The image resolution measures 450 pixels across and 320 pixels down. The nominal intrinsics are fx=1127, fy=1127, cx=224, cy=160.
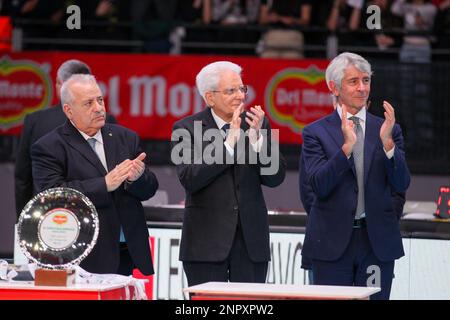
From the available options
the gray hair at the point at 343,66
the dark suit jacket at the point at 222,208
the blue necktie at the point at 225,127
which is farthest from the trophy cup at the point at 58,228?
the gray hair at the point at 343,66

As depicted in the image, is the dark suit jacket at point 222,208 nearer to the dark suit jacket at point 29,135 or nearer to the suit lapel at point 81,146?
the suit lapel at point 81,146

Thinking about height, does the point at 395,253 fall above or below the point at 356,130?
below

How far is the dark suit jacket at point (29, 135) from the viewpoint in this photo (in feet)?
24.4

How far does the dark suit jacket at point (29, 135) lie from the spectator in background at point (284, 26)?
404 cm

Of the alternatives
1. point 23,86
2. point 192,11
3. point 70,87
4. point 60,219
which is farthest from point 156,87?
point 60,219

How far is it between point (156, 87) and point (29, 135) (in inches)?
147

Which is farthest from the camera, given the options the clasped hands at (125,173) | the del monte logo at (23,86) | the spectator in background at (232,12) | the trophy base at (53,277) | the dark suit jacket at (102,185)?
A: the spectator in background at (232,12)

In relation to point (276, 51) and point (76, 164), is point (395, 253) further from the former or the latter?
point (276, 51)

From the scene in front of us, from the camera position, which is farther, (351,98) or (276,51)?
(276,51)
